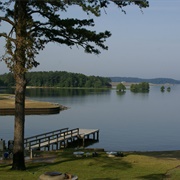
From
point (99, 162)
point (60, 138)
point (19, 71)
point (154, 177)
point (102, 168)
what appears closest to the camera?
point (154, 177)

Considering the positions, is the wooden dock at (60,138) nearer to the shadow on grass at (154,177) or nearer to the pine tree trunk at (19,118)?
the pine tree trunk at (19,118)

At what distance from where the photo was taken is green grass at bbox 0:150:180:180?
563 inches

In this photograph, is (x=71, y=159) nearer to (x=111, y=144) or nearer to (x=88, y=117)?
(x=111, y=144)

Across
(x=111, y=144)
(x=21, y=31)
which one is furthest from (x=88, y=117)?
(x=21, y=31)

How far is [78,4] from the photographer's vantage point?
1490 cm

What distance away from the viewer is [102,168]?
16.4 metres

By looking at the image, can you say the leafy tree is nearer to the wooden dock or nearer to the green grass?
the green grass

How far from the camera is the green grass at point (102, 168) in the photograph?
1430 cm

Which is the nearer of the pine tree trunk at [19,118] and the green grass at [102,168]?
the green grass at [102,168]

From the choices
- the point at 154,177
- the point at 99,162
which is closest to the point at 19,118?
the point at 99,162

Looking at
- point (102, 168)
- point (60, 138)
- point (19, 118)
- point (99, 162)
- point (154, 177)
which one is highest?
point (19, 118)

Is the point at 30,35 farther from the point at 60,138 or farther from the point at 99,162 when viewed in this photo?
the point at 60,138

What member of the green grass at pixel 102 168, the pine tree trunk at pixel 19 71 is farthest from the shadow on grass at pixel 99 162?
the pine tree trunk at pixel 19 71

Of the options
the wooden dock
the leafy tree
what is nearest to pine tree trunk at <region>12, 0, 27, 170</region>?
the leafy tree
